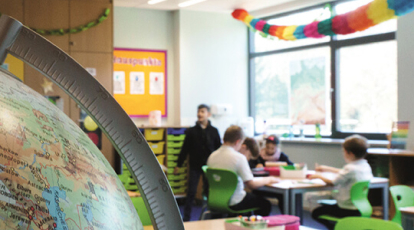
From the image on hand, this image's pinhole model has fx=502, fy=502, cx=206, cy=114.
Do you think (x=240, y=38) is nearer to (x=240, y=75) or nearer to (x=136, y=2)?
(x=240, y=75)

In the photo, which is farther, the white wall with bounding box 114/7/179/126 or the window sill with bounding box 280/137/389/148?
the white wall with bounding box 114/7/179/126

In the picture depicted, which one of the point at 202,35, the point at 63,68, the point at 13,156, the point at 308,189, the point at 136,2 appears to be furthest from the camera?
the point at 202,35

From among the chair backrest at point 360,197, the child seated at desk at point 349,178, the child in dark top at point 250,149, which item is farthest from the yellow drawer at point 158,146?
the chair backrest at point 360,197

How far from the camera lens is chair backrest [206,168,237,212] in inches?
176

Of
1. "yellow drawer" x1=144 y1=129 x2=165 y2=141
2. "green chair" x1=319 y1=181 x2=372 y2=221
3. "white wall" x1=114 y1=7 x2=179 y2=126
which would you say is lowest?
"green chair" x1=319 y1=181 x2=372 y2=221

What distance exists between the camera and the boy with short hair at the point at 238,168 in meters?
4.57

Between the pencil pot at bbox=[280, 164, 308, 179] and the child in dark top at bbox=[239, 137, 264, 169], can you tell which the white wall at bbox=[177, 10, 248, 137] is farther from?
the pencil pot at bbox=[280, 164, 308, 179]

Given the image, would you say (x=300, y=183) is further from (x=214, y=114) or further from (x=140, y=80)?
(x=140, y=80)

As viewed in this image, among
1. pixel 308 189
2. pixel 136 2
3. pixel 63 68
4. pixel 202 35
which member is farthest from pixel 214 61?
pixel 63 68

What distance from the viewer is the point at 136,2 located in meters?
7.87

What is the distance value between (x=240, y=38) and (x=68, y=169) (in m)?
8.82

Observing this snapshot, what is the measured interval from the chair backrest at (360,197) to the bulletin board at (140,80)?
4690 millimetres

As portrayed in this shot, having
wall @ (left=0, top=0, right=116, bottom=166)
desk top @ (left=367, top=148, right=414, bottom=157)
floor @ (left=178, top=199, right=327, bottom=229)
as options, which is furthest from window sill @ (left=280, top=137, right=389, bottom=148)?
wall @ (left=0, top=0, right=116, bottom=166)

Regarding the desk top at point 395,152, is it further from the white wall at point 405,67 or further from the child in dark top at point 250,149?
the child in dark top at point 250,149
